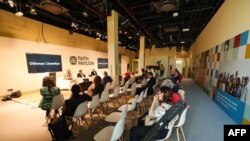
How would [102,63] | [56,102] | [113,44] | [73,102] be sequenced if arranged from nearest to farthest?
[73,102] < [56,102] < [113,44] < [102,63]

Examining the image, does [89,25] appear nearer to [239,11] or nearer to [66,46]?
[66,46]

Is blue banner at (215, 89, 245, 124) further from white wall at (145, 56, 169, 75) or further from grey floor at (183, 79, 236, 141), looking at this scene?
white wall at (145, 56, 169, 75)

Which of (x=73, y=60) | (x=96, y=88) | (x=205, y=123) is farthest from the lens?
(x=73, y=60)

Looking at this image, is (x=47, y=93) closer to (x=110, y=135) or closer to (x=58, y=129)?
(x=58, y=129)

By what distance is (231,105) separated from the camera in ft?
12.9

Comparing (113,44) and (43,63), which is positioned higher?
(113,44)

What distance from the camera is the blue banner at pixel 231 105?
3430 mm

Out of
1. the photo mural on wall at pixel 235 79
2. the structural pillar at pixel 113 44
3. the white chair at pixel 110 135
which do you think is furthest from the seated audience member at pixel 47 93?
the photo mural on wall at pixel 235 79

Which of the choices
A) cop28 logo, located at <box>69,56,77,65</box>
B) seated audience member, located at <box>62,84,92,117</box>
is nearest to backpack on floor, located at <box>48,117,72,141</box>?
seated audience member, located at <box>62,84,92,117</box>

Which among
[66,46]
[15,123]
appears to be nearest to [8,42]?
[66,46]

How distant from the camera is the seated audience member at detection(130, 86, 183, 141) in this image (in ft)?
7.13

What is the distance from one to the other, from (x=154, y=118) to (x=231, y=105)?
2.93 m

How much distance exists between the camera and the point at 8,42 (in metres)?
6.34

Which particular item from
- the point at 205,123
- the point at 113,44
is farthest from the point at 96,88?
the point at 205,123
